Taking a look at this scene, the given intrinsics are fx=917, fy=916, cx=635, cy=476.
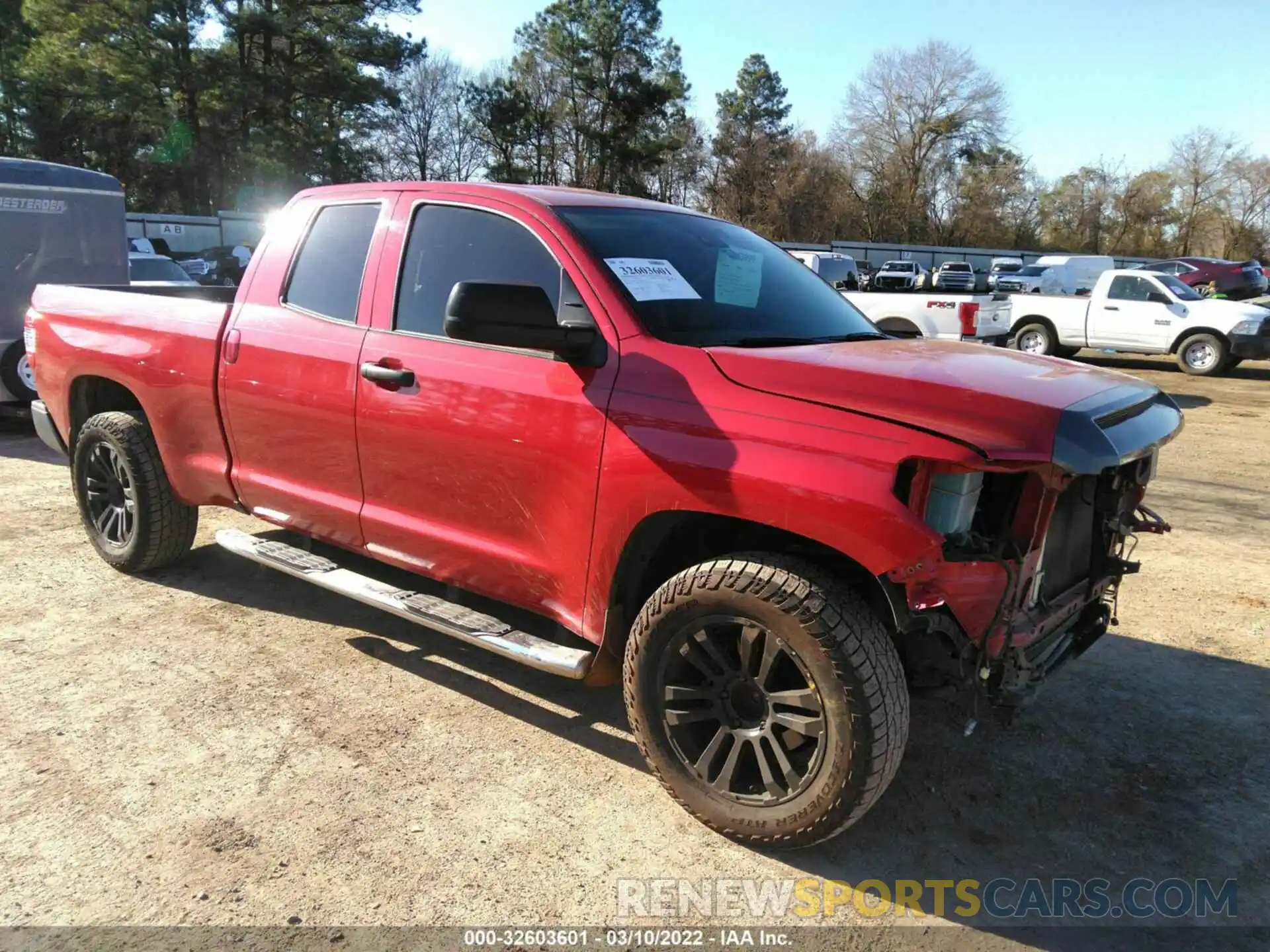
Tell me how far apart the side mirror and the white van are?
1229 inches

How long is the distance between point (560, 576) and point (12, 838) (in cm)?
182

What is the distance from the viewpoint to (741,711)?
2.82 meters

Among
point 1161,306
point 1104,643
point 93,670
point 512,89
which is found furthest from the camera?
point 512,89

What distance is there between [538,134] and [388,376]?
4922 cm

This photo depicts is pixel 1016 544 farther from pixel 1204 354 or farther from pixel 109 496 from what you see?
pixel 1204 354

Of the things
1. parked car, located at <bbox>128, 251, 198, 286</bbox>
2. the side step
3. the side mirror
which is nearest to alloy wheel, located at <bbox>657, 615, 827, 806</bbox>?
the side step

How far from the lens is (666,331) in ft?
9.96

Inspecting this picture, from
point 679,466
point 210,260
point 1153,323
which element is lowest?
point 679,466

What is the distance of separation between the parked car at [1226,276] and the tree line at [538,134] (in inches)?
1039

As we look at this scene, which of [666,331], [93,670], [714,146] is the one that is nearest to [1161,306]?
[666,331]

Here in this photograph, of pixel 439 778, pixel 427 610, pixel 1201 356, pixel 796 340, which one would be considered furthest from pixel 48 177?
pixel 1201 356

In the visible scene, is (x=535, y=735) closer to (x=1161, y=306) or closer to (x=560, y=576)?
(x=560, y=576)

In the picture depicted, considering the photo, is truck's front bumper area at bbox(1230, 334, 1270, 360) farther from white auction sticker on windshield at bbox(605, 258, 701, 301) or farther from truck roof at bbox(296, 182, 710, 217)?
white auction sticker on windshield at bbox(605, 258, 701, 301)

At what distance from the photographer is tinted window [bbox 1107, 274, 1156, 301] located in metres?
16.1
